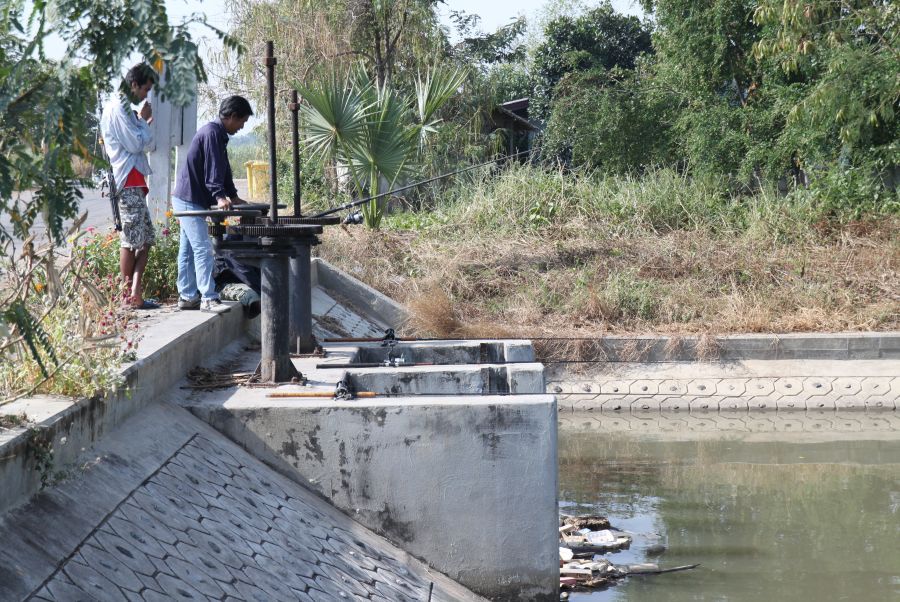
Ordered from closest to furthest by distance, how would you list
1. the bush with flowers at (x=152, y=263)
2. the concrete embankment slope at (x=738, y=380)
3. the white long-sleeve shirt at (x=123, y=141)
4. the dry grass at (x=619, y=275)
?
the white long-sleeve shirt at (x=123, y=141) < the bush with flowers at (x=152, y=263) < the concrete embankment slope at (x=738, y=380) < the dry grass at (x=619, y=275)

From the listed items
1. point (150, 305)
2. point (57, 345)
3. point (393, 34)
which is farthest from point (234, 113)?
point (393, 34)

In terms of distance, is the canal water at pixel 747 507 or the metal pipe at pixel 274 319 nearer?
the metal pipe at pixel 274 319

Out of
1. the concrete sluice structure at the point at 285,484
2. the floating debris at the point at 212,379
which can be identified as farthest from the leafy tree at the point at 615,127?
the floating debris at the point at 212,379

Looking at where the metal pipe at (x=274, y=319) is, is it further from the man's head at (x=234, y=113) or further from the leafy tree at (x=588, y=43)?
the leafy tree at (x=588, y=43)

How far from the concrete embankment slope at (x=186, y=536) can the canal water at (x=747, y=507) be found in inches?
80.7

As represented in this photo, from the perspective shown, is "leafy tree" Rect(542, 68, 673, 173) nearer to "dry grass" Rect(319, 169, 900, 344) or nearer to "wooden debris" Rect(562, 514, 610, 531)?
"dry grass" Rect(319, 169, 900, 344)

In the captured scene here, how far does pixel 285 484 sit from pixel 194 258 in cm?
291

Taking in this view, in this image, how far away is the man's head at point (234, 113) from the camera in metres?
8.09

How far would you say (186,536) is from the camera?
4727mm

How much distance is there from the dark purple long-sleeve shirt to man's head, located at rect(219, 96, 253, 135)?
0.07m

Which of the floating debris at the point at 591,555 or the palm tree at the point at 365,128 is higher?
the palm tree at the point at 365,128

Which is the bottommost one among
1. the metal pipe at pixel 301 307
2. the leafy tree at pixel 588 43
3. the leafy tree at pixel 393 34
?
the metal pipe at pixel 301 307

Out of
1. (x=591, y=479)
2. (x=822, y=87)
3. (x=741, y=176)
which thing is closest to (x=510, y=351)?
(x=591, y=479)

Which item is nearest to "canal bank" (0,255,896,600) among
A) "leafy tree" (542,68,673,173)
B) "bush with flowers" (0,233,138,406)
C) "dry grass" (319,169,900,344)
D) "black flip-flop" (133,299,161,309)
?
"bush with flowers" (0,233,138,406)
